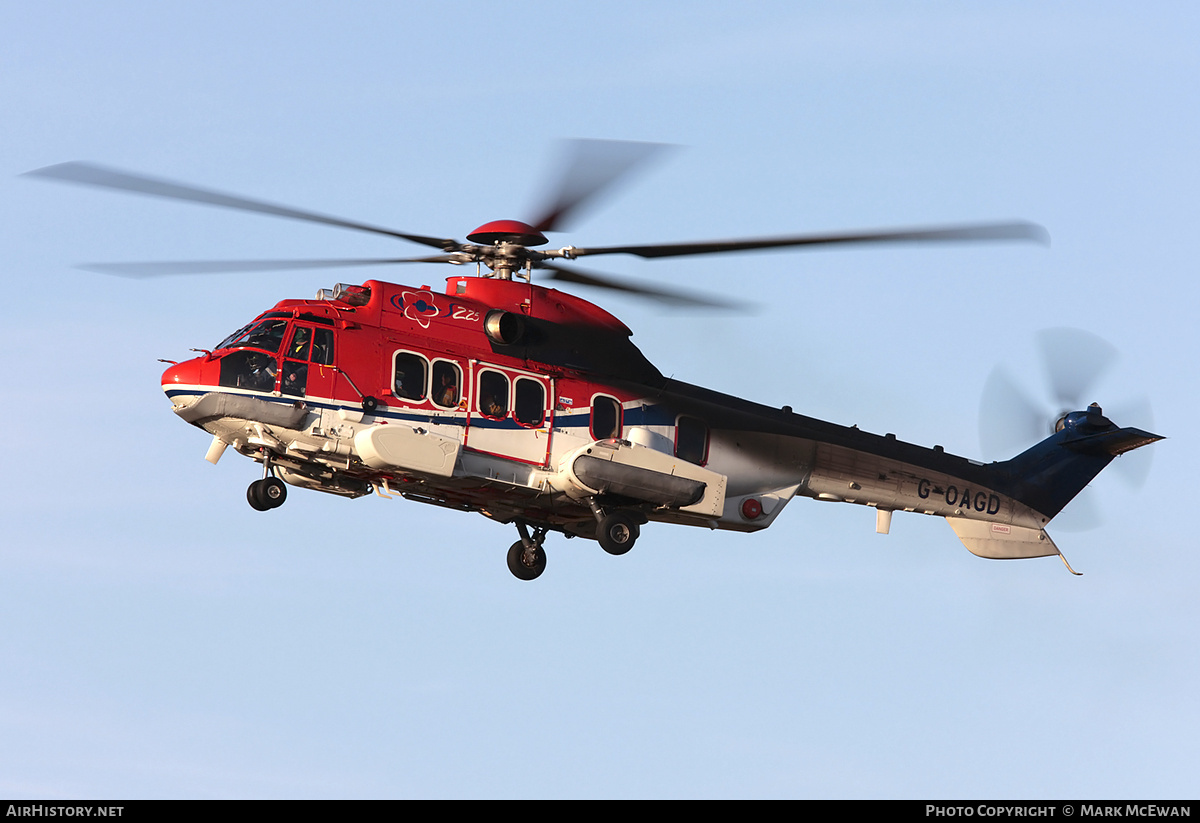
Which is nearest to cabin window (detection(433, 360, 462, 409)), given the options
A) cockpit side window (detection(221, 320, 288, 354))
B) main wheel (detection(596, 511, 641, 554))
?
cockpit side window (detection(221, 320, 288, 354))

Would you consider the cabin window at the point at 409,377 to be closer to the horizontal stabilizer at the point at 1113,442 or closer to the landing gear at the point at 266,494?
the landing gear at the point at 266,494

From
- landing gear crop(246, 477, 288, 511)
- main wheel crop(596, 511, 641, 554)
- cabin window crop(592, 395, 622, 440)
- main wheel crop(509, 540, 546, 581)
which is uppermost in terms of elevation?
cabin window crop(592, 395, 622, 440)

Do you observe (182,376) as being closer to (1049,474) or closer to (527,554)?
(527,554)

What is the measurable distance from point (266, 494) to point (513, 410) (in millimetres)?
3806

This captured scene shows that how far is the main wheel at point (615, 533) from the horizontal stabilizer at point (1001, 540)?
701cm

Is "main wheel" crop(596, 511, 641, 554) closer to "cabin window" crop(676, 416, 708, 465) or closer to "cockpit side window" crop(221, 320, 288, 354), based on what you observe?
"cabin window" crop(676, 416, 708, 465)

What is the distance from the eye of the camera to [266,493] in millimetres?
24016

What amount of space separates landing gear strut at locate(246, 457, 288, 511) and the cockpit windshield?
1834 mm

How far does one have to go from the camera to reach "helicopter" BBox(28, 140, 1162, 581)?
23.9m

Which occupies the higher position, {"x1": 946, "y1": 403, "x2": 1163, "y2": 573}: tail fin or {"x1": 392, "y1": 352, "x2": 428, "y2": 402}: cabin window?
{"x1": 392, "y1": 352, "x2": 428, "y2": 402}: cabin window

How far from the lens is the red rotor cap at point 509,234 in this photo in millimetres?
24953

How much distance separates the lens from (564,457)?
2547 centimetres

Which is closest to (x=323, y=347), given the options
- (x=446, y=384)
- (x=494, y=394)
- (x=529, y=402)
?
(x=446, y=384)
